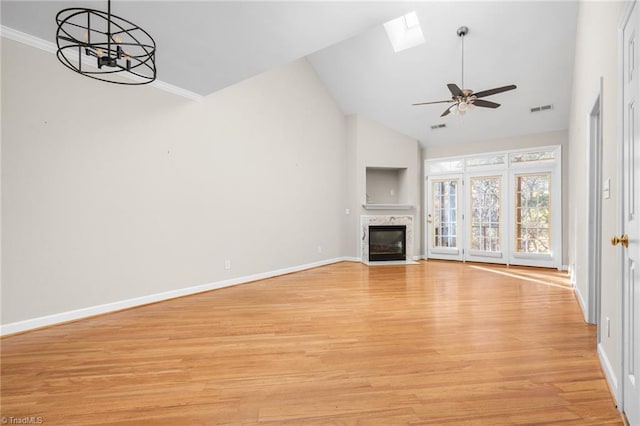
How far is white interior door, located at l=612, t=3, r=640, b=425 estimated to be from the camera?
1.53 meters

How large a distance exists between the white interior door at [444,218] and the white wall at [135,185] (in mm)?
3374

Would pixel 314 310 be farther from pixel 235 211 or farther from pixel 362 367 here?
pixel 235 211

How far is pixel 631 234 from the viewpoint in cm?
161

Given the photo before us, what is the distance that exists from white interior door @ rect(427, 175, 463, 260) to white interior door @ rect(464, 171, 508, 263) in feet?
0.66

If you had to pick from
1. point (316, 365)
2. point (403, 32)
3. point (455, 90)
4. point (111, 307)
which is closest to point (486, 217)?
point (455, 90)

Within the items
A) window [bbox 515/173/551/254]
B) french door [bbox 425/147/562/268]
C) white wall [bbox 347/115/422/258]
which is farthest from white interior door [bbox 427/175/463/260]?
window [bbox 515/173/551/254]

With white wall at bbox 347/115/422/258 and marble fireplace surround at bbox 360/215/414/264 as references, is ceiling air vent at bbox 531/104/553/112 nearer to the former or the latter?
white wall at bbox 347/115/422/258

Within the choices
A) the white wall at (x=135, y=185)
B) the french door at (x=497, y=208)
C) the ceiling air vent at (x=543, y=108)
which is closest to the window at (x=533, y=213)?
the french door at (x=497, y=208)

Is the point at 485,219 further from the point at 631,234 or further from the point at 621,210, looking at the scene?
the point at 631,234

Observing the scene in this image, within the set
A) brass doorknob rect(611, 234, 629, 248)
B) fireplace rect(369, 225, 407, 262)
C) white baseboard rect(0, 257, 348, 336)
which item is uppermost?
brass doorknob rect(611, 234, 629, 248)

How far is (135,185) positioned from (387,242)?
5475 millimetres

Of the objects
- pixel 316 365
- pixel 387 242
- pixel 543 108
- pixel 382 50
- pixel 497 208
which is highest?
pixel 382 50

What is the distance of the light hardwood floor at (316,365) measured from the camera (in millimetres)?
1808

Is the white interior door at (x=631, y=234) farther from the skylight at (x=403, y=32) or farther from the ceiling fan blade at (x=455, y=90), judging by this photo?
the skylight at (x=403, y=32)
